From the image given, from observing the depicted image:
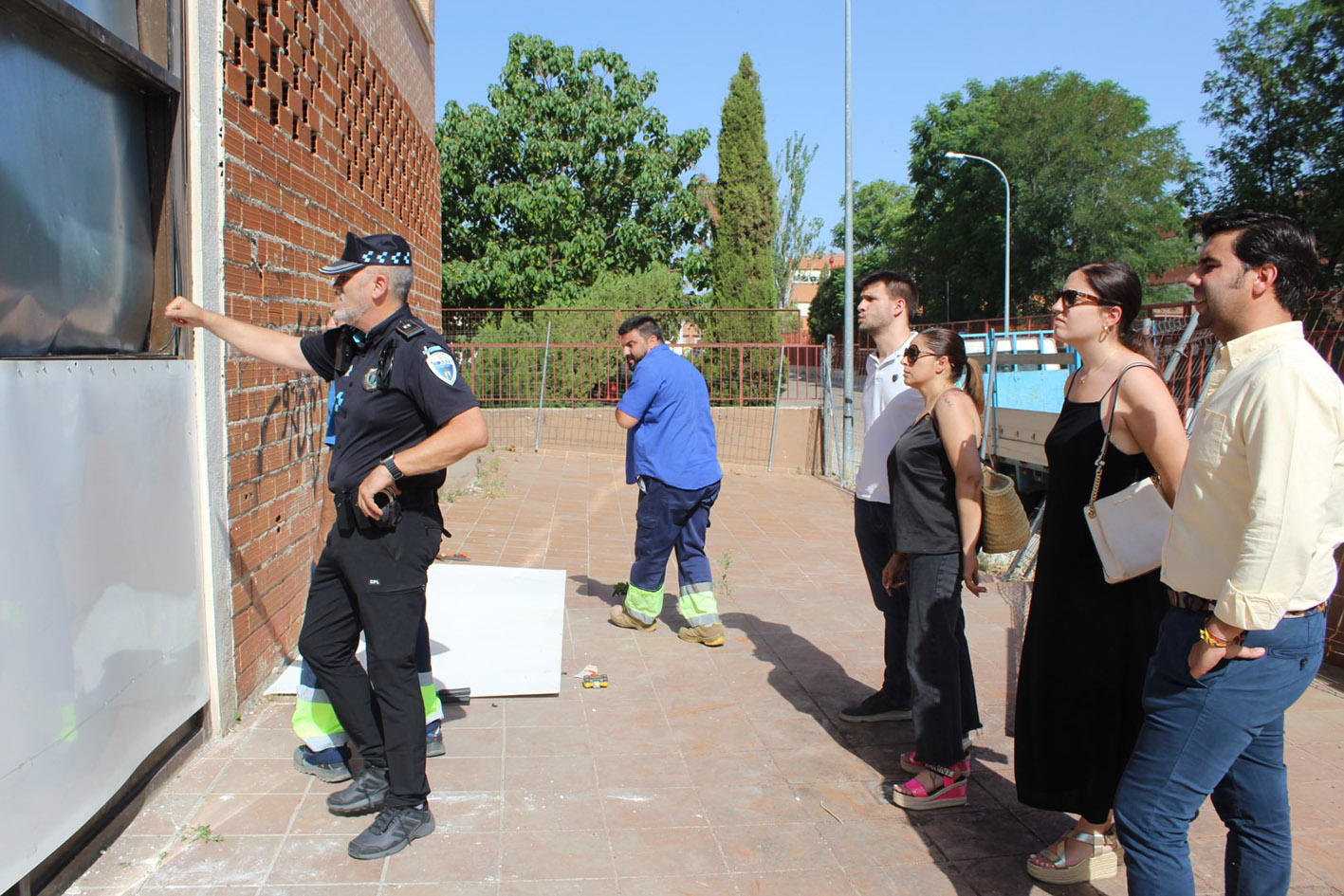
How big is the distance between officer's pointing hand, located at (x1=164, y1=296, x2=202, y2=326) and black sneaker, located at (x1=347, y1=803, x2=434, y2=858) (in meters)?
1.73

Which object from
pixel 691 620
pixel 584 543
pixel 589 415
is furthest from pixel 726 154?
pixel 691 620

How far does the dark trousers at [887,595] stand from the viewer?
435 cm

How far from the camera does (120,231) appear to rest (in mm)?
3461

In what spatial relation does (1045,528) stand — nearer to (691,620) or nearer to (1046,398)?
(691,620)

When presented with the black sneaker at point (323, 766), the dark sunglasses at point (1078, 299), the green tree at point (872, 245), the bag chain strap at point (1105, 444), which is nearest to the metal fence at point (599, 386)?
the black sneaker at point (323, 766)

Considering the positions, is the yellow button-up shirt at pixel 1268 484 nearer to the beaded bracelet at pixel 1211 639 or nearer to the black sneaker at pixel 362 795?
the beaded bracelet at pixel 1211 639

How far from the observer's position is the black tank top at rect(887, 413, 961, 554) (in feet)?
12.3

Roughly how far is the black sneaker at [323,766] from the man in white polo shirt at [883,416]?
223cm

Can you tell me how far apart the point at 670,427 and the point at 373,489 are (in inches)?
113

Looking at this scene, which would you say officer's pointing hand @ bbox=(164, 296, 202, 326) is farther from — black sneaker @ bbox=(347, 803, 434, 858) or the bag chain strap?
the bag chain strap

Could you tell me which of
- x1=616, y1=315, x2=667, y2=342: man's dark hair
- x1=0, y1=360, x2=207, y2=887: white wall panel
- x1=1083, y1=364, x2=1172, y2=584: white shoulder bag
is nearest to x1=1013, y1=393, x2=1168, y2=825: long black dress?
x1=1083, y1=364, x2=1172, y2=584: white shoulder bag

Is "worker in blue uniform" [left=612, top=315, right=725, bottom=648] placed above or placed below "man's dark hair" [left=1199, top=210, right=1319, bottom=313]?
below

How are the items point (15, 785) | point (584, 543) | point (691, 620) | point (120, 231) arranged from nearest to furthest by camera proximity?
point (15, 785) → point (120, 231) → point (691, 620) → point (584, 543)

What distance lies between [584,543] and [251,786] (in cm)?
527
